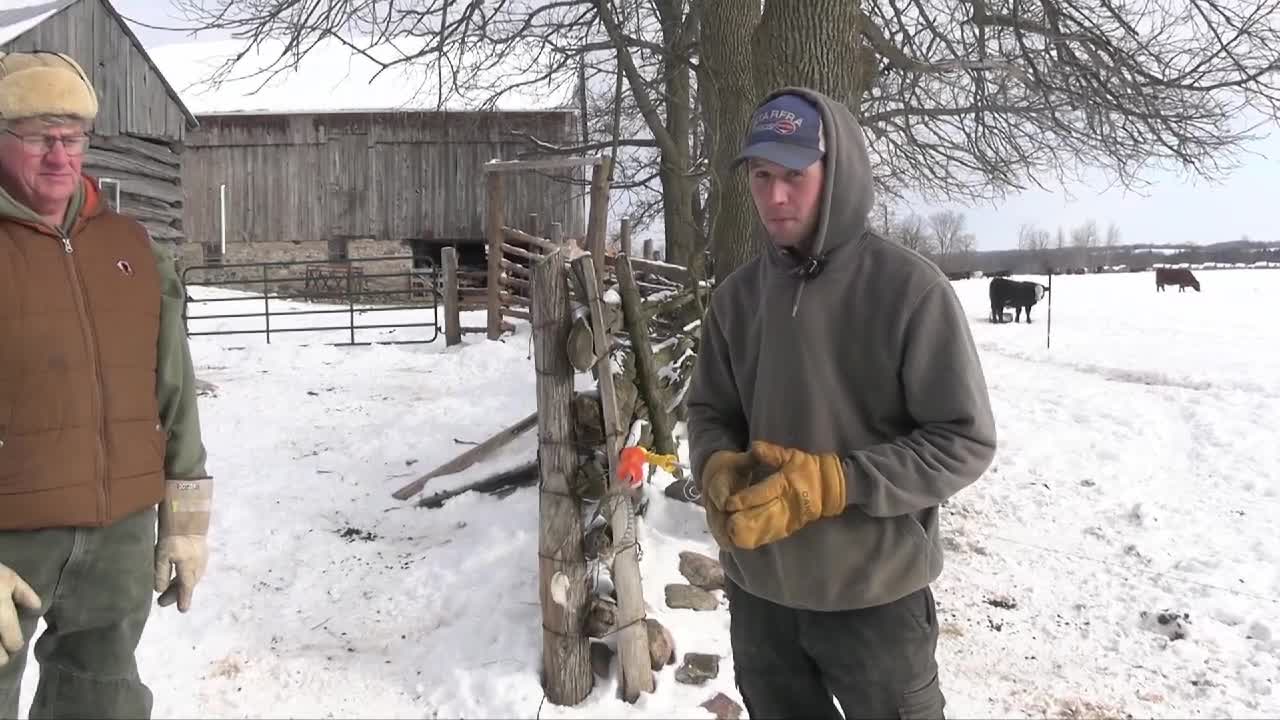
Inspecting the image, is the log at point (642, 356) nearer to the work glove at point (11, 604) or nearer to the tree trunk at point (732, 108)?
the tree trunk at point (732, 108)

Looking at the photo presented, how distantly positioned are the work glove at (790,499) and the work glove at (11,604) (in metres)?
Result: 1.59

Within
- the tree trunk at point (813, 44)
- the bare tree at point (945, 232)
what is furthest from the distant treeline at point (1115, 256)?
the tree trunk at point (813, 44)

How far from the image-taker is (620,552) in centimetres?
329

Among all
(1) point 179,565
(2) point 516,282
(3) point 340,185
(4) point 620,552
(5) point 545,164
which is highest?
(3) point 340,185

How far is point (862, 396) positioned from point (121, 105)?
11.3 meters

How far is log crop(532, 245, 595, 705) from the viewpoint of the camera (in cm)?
321

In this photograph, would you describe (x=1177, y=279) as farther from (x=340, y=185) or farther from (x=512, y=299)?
(x=340, y=185)

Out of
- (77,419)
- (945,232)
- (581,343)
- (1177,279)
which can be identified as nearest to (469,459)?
(581,343)

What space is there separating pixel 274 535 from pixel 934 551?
13.7 ft

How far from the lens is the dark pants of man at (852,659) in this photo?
1.79 metres

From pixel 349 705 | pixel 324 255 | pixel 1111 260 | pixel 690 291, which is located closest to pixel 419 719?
pixel 349 705

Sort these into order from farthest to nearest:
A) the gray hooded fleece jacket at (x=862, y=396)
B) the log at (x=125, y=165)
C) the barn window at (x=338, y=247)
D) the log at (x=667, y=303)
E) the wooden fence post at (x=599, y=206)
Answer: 1. the barn window at (x=338, y=247)
2. the log at (x=125, y=165)
3. the wooden fence post at (x=599, y=206)
4. the log at (x=667, y=303)
5. the gray hooded fleece jacket at (x=862, y=396)

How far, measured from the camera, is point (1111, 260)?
84312 millimetres

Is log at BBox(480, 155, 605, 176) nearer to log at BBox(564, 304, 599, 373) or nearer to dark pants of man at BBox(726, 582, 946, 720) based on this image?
log at BBox(564, 304, 599, 373)
